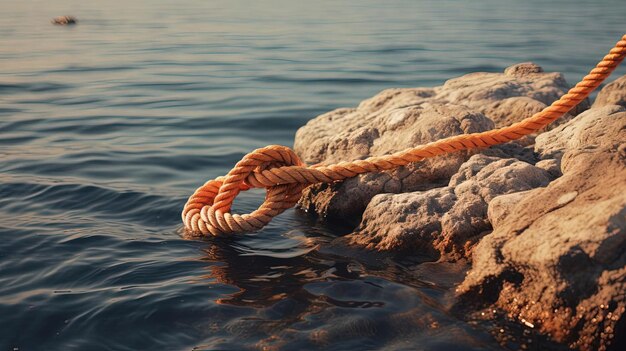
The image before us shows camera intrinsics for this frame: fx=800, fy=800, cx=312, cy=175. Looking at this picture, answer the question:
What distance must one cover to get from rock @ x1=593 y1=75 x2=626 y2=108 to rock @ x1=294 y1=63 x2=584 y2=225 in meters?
0.29

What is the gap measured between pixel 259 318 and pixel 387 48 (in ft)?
35.1

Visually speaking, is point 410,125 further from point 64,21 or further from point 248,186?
point 64,21

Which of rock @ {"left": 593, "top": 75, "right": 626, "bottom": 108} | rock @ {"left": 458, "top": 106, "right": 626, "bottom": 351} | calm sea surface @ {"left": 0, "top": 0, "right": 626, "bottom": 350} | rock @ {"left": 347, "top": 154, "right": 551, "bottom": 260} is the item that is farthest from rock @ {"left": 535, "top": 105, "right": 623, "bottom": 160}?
calm sea surface @ {"left": 0, "top": 0, "right": 626, "bottom": 350}

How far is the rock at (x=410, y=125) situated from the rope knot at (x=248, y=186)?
32 centimetres

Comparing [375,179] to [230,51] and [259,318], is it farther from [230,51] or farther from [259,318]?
[230,51]

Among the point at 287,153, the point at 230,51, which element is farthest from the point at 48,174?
the point at 230,51

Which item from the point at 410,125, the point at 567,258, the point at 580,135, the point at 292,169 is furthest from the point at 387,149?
the point at 567,258

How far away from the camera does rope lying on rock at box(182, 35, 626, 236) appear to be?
4.57 meters

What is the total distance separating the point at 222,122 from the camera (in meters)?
8.08

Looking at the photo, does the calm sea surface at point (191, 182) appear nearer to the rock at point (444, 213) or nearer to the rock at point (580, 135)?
the rock at point (444, 213)

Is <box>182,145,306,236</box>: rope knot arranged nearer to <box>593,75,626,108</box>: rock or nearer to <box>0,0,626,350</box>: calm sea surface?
<box>0,0,626,350</box>: calm sea surface

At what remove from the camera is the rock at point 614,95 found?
18.0ft

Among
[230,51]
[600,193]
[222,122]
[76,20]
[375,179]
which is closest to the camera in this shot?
[600,193]

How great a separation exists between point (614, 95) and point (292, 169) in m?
2.45
